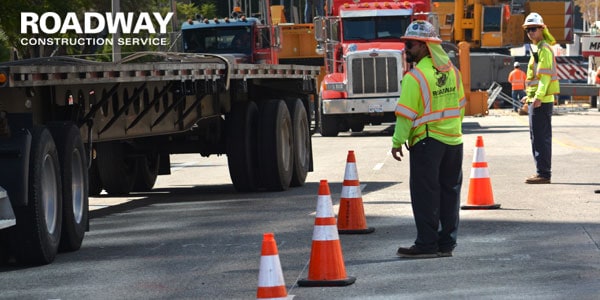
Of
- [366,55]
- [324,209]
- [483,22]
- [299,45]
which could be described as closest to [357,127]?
[366,55]

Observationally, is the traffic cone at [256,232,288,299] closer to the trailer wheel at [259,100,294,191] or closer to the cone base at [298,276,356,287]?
the cone base at [298,276,356,287]

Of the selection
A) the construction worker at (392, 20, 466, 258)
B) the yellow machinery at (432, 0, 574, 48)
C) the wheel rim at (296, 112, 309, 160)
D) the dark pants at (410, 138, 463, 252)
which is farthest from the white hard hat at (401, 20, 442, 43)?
the yellow machinery at (432, 0, 574, 48)

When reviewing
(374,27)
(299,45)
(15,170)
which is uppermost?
(15,170)

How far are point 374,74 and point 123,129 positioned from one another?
19.4 meters

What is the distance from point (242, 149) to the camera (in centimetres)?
1848

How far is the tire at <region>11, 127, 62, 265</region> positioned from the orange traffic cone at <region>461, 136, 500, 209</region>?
4.81m

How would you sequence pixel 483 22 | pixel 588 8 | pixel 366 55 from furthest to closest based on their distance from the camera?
1. pixel 588 8
2. pixel 483 22
3. pixel 366 55

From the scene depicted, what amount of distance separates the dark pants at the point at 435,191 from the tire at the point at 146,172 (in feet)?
28.1

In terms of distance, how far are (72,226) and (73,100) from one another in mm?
Answer: 1643

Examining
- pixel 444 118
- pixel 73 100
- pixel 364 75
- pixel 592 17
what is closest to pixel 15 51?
pixel 364 75

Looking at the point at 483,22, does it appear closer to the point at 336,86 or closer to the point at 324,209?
the point at 336,86

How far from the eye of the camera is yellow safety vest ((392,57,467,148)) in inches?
440

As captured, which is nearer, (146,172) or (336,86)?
(146,172)

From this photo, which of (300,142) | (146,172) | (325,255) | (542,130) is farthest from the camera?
(300,142)
